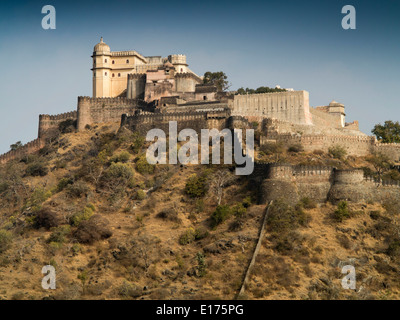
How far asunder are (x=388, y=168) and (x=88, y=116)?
28.7 m

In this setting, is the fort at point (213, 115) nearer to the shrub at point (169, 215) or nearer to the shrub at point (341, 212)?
the shrub at point (341, 212)

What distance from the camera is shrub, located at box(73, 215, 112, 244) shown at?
46.8 metres

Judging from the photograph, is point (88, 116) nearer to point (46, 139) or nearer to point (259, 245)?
point (46, 139)

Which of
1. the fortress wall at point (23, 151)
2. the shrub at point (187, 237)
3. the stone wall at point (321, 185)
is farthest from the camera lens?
the fortress wall at point (23, 151)

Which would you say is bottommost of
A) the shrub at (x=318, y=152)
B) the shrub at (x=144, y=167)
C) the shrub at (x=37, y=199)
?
the shrub at (x=37, y=199)

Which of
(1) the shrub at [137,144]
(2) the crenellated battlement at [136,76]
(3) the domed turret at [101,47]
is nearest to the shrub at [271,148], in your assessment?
(1) the shrub at [137,144]

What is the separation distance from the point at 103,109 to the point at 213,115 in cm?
1371

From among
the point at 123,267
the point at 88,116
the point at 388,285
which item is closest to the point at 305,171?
the point at 388,285

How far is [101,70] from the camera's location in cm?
7444

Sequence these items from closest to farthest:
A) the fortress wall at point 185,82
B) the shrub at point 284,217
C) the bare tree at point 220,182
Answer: the shrub at point 284,217
the bare tree at point 220,182
the fortress wall at point 185,82

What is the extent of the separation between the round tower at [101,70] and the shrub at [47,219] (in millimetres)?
25697

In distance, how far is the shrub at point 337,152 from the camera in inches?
2267

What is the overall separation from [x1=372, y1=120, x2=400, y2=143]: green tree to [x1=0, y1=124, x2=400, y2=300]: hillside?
29.8 ft

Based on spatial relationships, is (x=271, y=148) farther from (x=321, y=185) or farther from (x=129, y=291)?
(x=129, y=291)
